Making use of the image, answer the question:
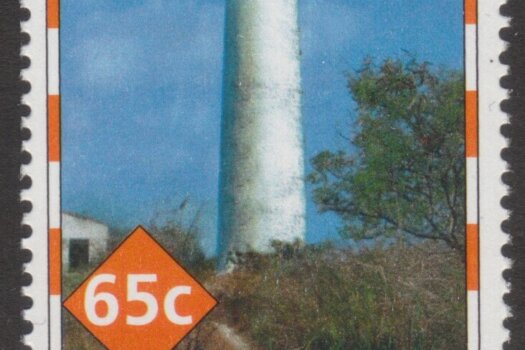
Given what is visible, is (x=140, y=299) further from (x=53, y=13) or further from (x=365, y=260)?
(x=53, y=13)

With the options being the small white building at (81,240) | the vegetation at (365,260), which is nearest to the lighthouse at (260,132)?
the vegetation at (365,260)

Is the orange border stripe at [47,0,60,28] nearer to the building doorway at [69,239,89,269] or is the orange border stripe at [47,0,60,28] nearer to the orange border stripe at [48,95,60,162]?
the orange border stripe at [48,95,60,162]

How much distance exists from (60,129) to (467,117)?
82 cm

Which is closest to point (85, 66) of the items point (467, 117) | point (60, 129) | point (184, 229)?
point (60, 129)

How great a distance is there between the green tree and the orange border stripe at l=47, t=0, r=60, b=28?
0.60 m

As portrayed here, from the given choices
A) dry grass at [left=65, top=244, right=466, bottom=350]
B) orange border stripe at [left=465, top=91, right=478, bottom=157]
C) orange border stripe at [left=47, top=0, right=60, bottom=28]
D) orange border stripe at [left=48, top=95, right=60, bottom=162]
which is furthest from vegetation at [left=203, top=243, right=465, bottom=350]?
orange border stripe at [left=47, top=0, right=60, bottom=28]

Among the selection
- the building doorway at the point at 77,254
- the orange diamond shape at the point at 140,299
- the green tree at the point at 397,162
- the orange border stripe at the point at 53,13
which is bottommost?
the orange diamond shape at the point at 140,299

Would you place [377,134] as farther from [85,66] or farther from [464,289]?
[85,66]

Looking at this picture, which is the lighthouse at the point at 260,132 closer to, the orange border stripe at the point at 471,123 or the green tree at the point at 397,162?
the green tree at the point at 397,162

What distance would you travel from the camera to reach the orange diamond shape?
2.86 meters

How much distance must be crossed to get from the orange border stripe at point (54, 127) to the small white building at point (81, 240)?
13 cm

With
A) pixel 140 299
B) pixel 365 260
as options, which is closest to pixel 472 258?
pixel 365 260

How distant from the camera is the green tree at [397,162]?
288 cm

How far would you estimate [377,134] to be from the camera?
293 cm
